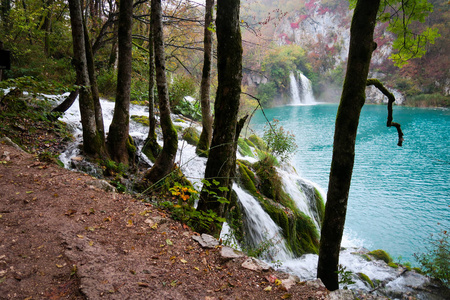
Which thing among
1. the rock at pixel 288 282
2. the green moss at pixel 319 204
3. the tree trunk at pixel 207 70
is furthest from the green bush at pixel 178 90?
the rock at pixel 288 282

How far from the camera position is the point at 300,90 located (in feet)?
151

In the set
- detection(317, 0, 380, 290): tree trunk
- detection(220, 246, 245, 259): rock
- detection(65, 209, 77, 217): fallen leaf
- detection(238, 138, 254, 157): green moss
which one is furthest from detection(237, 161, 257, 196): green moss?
detection(65, 209, 77, 217): fallen leaf

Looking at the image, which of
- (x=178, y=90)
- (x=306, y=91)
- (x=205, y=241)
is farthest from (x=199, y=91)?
(x=306, y=91)

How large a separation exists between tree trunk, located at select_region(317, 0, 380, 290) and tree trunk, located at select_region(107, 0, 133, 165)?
4.26 meters

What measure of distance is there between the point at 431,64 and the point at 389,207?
39.5m

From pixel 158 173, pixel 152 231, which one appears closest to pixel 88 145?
pixel 158 173

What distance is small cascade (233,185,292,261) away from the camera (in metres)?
6.06

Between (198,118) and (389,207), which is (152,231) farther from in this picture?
(389,207)

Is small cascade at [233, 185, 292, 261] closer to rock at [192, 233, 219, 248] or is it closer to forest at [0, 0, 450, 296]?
forest at [0, 0, 450, 296]

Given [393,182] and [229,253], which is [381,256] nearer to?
[393,182]

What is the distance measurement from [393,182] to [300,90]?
3660 centimetres

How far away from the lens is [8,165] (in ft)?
12.4

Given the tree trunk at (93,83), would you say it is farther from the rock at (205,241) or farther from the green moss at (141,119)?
the rock at (205,241)

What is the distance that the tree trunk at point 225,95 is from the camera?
2.98 m
